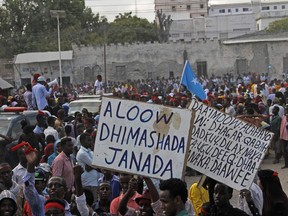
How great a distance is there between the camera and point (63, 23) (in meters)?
86.6

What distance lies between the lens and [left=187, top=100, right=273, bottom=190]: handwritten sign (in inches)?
321

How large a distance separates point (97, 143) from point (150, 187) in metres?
0.65

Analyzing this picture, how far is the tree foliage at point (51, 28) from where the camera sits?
8044cm

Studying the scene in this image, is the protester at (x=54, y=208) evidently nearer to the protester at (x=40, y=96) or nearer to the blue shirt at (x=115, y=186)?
the blue shirt at (x=115, y=186)

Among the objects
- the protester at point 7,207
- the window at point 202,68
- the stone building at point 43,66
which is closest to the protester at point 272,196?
the protester at point 7,207

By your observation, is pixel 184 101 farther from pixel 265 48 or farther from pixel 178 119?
pixel 265 48

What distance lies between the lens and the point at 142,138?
7766 mm

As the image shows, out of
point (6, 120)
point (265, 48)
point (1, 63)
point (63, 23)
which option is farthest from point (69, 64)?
point (6, 120)

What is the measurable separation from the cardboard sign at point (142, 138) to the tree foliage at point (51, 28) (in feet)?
225

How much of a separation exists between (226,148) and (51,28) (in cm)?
8029

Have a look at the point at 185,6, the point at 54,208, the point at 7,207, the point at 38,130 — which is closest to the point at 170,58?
the point at 38,130

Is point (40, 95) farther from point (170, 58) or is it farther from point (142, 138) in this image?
point (170, 58)

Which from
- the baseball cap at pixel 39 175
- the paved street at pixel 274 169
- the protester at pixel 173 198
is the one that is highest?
the protester at pixel 173 198

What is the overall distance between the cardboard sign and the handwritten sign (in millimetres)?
563
